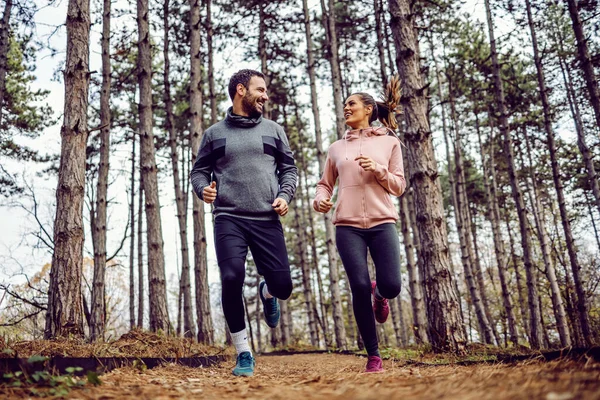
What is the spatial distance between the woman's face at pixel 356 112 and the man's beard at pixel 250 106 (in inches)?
33.0

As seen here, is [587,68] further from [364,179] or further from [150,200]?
[150,200]

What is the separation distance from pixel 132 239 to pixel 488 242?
22.6 metres

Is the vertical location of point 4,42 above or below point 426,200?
above

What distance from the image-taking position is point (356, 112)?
4398mm

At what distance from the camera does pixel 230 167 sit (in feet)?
13.3

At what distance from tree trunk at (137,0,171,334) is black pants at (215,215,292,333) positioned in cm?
416

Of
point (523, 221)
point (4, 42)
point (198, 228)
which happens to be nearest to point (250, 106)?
point (198, 228)

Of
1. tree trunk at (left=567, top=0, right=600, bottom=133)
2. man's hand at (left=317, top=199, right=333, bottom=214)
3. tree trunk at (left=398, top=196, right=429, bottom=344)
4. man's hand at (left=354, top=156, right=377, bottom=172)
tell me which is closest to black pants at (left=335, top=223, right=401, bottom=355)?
man's hand at (left=317, top=199, right=333, bottom=214)

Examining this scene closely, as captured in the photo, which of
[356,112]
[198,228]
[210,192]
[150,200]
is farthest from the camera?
[198,228]

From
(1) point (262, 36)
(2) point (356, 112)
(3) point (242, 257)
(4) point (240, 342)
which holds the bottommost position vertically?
(4) point (240, 342)

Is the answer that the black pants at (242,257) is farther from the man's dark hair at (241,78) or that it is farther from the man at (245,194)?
the man's dark hair at (241,78)

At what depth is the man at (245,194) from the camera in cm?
379

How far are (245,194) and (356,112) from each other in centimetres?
134

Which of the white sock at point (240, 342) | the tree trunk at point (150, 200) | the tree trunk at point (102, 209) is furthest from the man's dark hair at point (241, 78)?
the tree trunk at point (102, 209)
